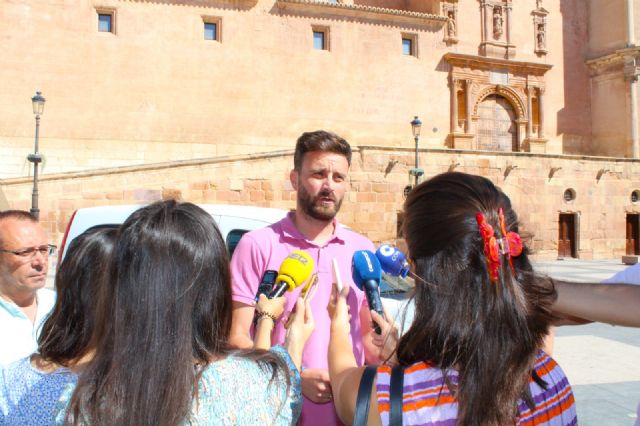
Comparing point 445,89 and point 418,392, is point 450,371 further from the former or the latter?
point 445,89

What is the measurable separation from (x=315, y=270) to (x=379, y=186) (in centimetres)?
1554

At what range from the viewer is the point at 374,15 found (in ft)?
74.0

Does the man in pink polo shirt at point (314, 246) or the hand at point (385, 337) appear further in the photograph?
the man in pink polo shirt at point (314, 246)

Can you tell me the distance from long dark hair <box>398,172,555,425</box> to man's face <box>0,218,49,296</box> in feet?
7.72

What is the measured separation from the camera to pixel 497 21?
24719 millimetres

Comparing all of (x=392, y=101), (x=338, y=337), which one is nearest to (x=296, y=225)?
(x=338, y=337)

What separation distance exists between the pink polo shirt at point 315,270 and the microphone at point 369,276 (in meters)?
0.20

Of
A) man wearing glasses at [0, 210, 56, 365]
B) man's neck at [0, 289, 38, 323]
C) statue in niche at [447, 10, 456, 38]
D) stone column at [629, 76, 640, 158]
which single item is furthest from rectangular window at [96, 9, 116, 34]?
stone column at [629, 76, 640, 158]

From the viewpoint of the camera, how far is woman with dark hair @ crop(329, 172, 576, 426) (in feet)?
5.00

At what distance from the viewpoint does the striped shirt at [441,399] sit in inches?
59.3

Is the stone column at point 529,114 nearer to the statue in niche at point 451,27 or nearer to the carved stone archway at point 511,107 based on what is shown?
the carved stone archway at point 511,107

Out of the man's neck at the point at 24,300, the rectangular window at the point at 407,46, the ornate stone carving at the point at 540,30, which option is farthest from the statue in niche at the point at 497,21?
the man's neck at the point at 24,300

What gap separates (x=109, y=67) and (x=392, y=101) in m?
11.0

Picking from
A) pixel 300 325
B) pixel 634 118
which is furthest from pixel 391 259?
pixel 634 118
